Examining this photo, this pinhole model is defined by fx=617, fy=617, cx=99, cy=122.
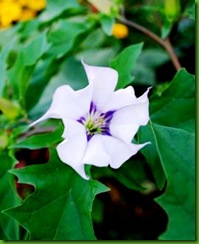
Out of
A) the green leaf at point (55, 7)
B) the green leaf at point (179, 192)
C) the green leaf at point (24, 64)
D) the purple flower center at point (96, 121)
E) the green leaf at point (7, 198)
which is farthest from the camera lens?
the green leaf at point (55, 7)

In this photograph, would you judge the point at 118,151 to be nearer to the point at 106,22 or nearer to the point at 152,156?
the point at 152,156

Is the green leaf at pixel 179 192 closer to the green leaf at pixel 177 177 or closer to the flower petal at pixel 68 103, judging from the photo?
the green leaf at pixel 177 177

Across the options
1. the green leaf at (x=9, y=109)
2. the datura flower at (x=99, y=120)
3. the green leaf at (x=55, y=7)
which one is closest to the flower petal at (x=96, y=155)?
the datura flower at (x=99, y=120)

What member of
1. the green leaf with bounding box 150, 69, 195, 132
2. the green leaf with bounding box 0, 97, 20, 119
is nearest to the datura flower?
the green leaf with bounding box 150, 69, 195, 132

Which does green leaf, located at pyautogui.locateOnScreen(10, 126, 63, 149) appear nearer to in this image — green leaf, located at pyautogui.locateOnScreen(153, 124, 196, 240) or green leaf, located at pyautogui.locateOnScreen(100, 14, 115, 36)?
green leaf, located at pyautogui.locateOnScreen(153, 124, 196, 240)

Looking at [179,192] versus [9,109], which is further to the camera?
[9,109]

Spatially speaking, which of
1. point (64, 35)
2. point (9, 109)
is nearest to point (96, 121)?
point (9, 109)

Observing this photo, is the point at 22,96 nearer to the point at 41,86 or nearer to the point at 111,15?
the point at 41,86
